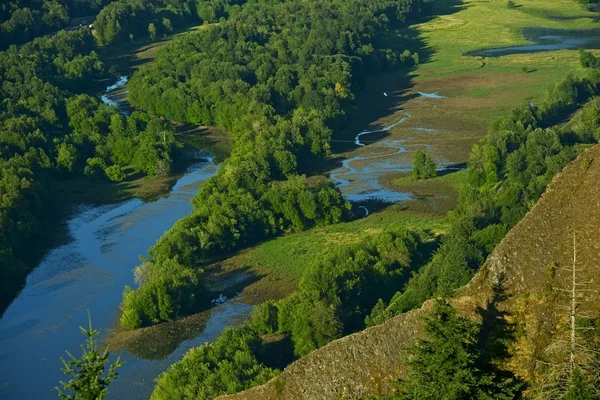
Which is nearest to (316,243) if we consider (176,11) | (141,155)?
(141,155)

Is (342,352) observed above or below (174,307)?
above

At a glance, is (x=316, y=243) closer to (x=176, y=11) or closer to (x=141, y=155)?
(x=141, y=155)

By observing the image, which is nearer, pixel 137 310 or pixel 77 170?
pixel 137 310

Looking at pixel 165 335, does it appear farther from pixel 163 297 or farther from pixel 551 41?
pixel 551 41

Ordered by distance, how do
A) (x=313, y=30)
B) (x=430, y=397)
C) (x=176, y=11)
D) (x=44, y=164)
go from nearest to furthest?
(x=430, y=397) < (x=44, y=164) < (x=313, y=30) < (x=176, y=11)

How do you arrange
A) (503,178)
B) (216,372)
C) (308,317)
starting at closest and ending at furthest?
1. (216,372)
2. (308,317)
3. (503,178)

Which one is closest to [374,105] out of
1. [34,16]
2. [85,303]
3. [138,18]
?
[85,303]

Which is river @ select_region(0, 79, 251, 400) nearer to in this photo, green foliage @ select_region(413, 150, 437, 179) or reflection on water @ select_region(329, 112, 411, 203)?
reflection on water @ select_region(329, 112, 411, 203)

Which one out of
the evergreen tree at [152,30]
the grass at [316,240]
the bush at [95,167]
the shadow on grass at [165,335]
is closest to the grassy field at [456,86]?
the grass at [316,240]
